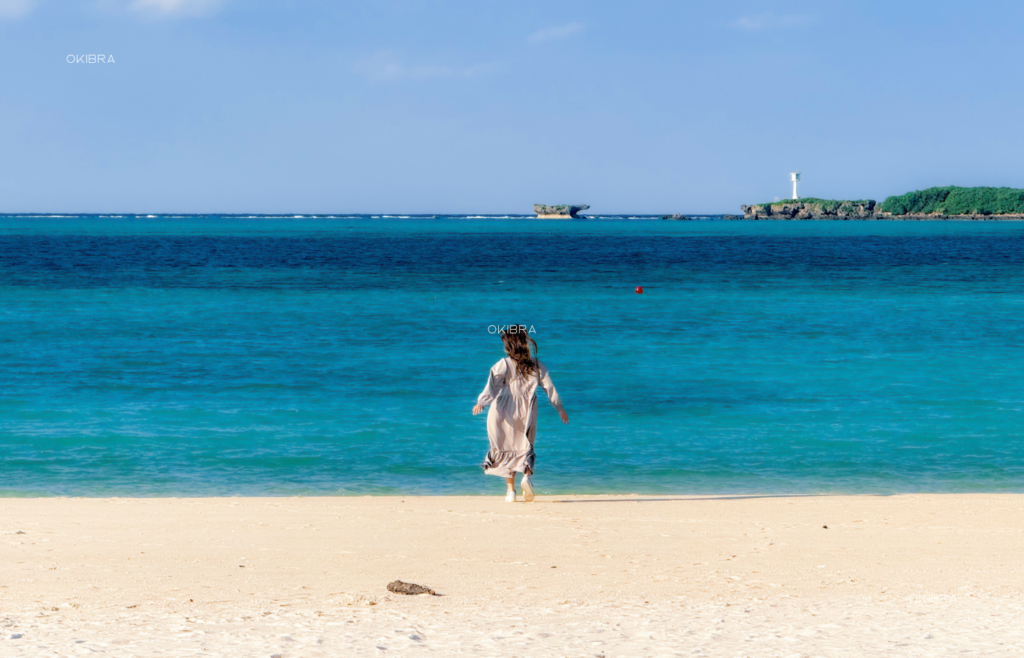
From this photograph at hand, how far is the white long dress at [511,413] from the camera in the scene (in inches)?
406

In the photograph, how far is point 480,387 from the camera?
21.2 meters

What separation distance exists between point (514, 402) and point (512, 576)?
289cm

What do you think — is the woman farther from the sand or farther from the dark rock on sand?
the dark rock on sand

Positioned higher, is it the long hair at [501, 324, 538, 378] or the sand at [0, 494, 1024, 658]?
the long hair at [501, 324, 538, 378]

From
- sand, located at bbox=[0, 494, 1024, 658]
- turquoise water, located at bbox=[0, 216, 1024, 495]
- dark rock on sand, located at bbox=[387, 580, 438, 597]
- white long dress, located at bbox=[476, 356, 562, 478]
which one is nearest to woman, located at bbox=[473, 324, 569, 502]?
white long dress, located at bbox=[476, 356, 562, 478]

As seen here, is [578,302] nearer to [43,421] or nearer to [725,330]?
[725,330]

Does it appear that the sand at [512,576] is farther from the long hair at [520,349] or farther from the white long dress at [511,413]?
the long hair at [520,349]

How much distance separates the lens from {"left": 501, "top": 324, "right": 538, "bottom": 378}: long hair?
10.2 m

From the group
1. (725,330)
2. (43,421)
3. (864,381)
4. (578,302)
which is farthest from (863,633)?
(578,302)

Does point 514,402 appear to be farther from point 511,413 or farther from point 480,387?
point 480,387

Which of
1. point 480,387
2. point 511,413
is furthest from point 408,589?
point 480,387

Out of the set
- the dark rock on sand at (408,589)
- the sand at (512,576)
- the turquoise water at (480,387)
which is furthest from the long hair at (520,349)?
the dark rock on sand at (408,589)

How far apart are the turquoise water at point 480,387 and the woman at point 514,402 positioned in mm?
2005

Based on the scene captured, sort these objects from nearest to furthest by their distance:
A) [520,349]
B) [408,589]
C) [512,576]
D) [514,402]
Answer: [408,589], [512,576], [520,349], [514,402]
